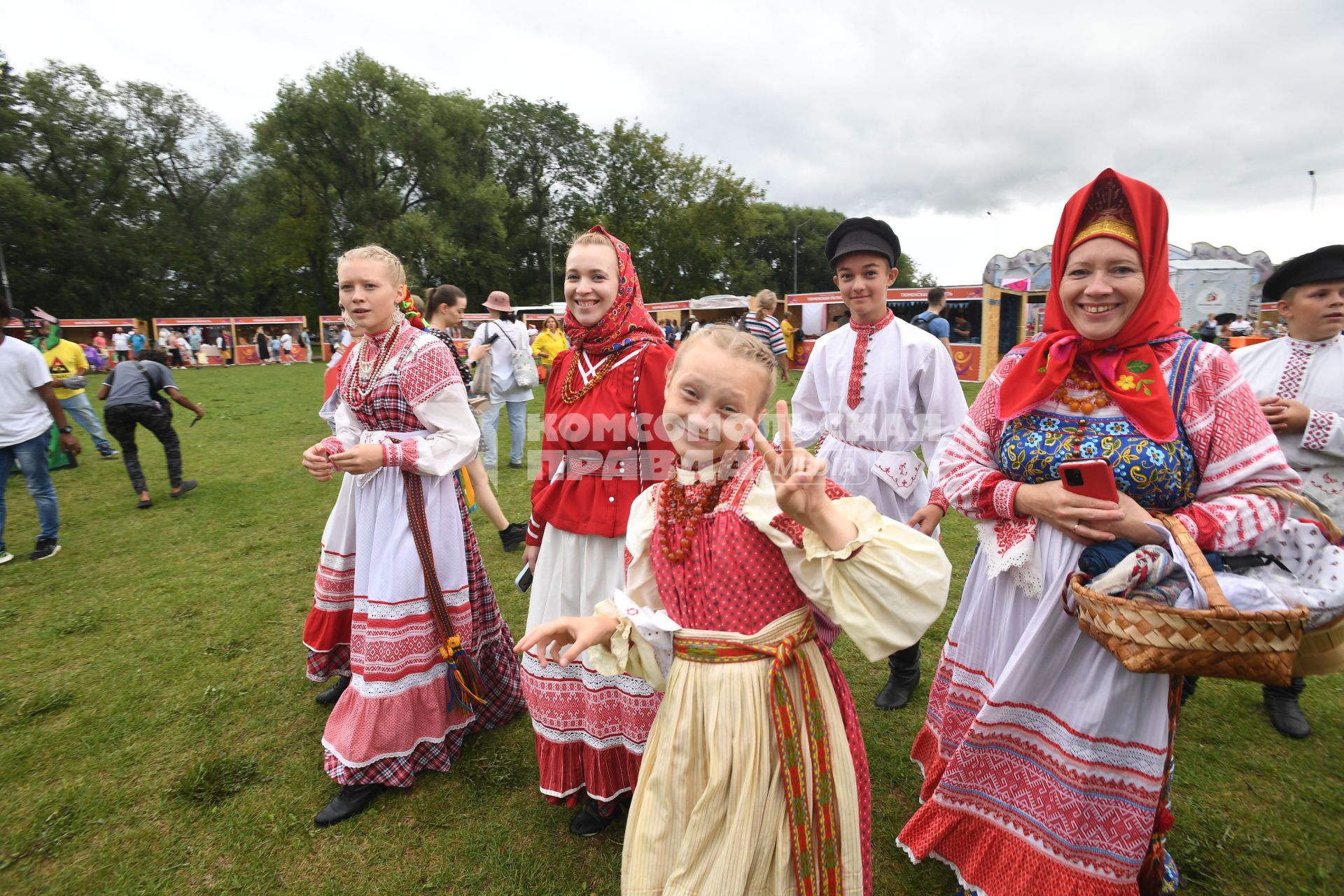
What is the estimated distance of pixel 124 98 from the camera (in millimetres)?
35344

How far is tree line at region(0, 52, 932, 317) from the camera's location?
106 feet

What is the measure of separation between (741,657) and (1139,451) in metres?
1.27

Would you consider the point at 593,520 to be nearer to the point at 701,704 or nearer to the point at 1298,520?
the point at 701,704

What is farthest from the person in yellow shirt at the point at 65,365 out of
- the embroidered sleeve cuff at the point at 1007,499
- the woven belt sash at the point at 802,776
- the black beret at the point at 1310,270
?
the black beret at the point at 1310,270

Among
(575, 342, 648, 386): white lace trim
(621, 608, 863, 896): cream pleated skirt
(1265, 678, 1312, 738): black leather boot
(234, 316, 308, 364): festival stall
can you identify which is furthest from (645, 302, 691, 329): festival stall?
(621, 608, 863, 896): cream pleated skirt

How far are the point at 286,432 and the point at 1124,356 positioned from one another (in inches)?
506

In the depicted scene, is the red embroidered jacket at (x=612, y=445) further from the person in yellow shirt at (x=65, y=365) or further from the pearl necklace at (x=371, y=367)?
the person in yellow shirt at (x=65, y=365)

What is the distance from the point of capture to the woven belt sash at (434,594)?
2.79 meters

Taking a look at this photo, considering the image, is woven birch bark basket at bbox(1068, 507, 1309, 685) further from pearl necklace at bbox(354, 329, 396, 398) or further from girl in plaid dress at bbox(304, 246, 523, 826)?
pearl necklace at bbox(354, 329, 396, 398)

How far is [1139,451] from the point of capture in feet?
5.89

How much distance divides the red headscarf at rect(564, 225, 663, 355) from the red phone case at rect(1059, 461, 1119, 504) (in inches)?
56.4

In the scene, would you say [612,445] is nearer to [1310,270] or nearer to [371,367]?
[371,367]

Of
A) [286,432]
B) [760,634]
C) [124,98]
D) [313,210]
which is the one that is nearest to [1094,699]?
[760,634]

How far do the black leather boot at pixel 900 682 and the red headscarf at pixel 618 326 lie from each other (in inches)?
89.6
